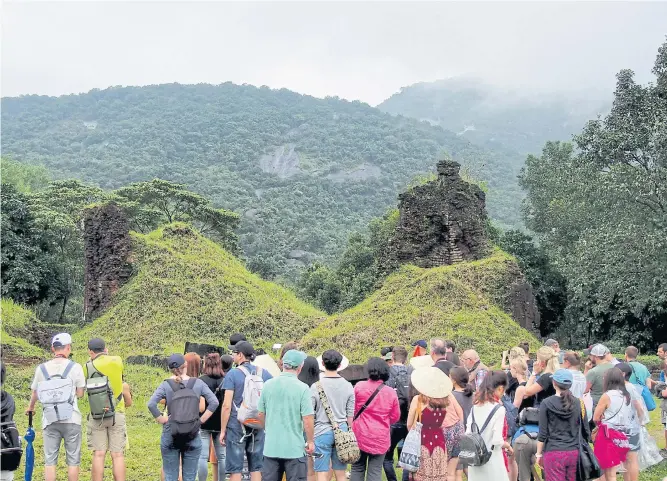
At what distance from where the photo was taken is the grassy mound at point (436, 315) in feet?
53.9

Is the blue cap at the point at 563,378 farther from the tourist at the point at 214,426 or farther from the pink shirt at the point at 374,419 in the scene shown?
the tourist at the point at 214,426

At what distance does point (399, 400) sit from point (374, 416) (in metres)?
0.88

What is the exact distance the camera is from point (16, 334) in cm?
1838

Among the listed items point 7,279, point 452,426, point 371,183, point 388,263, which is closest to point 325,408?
point 452,426

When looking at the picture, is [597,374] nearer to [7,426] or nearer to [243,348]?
[243,348]

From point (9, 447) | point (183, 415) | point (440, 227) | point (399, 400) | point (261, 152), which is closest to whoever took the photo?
point (9, 447)

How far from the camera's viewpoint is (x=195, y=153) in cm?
8900

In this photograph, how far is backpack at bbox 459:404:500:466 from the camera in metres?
5.30

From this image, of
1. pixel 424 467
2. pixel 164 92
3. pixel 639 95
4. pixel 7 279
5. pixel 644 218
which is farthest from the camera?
pixel 164 92

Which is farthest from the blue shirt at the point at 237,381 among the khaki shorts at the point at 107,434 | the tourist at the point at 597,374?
the tourist at the point at 597,374

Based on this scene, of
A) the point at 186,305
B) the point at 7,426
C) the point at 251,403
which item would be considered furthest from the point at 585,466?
the point at 186,305

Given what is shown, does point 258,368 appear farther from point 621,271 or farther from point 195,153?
point 195,153

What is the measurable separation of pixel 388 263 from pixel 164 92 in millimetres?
114367

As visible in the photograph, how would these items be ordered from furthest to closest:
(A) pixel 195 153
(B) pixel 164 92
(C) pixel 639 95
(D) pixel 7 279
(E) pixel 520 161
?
(B) pixel 164 92
(E) pixel 520 161
(A) pixel 195 153
(D) pixel 7 279
(C) pixel 639 95
